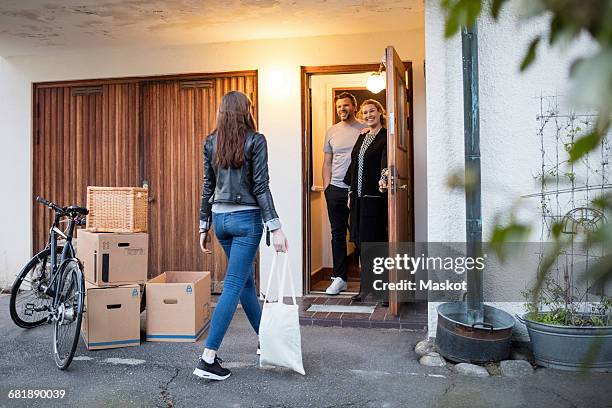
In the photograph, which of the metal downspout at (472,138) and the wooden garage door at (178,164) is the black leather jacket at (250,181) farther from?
the wooden garage door at (178,164)

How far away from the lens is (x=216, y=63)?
5.39 meters

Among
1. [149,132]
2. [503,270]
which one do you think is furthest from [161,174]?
[503,270]

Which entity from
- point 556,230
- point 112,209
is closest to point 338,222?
point 112,209

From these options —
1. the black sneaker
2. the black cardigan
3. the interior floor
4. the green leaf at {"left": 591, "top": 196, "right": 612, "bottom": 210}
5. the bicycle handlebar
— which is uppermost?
the black cardigan

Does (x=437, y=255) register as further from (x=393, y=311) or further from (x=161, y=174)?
(x=161, y=174)

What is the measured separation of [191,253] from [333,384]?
284 cm

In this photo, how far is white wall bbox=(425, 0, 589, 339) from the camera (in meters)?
3.52

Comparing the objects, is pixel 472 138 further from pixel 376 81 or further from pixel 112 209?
pixel 112 209

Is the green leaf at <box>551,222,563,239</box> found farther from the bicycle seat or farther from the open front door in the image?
the bicycle seat

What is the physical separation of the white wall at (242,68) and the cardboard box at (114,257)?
1621 mm

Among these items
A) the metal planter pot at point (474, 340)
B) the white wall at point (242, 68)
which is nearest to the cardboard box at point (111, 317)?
the white wall at point (242, 68)

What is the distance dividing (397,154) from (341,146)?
3.76 feet

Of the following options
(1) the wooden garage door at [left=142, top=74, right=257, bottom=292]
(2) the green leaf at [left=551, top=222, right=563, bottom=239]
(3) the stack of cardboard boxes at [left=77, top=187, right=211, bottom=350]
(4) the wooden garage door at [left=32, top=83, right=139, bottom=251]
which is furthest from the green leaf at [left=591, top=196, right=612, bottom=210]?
(4) the wooden garage door at [left=32, top=83, right=139, bottom=251]

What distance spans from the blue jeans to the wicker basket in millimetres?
942
